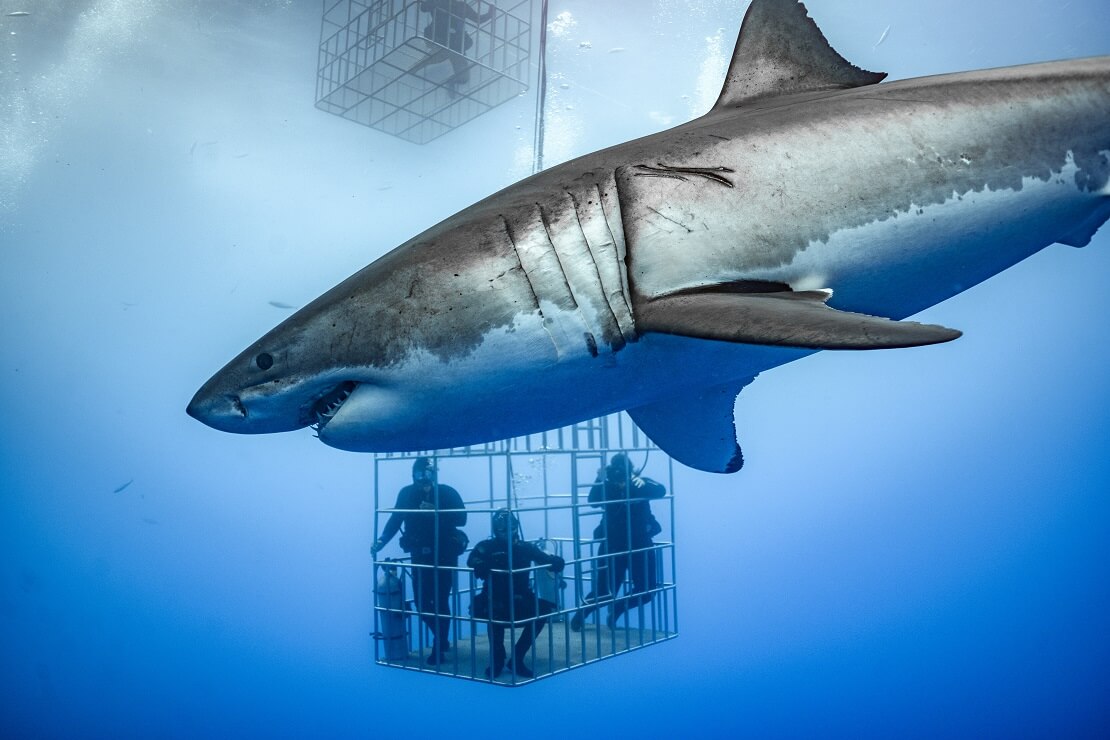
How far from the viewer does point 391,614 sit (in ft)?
22.0

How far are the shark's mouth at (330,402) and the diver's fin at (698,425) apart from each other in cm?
134

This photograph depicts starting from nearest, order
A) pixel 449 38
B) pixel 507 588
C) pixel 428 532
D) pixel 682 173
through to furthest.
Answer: pixel 682 173
pixel 507 588
pixel 428 532
pixel 449 38

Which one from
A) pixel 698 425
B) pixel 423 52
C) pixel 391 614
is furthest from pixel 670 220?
pixel 423 52

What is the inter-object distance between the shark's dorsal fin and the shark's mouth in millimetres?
1985

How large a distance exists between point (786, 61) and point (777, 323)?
1.85m

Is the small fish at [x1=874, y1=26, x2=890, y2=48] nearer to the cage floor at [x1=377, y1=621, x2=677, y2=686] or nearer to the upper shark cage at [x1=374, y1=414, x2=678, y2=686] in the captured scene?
the upper shark cage at [x1=374, y1=414, x2=678, y2=686]

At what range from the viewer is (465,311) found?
1.78m

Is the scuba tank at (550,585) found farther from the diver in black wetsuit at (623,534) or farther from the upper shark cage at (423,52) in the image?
the upper shark cage at (423,52)

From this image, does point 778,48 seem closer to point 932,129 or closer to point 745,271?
point 932,129

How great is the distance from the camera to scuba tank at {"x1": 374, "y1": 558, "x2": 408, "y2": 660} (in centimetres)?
660

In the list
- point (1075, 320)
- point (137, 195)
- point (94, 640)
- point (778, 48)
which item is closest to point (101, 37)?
point (137, 195)

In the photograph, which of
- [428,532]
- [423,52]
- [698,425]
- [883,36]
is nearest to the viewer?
[698,425]

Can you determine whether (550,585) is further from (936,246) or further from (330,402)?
(936,246)

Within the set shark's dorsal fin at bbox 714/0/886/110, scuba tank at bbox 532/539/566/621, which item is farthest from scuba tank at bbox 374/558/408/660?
shark's dorsal fin at bbox 714/0/886/110
